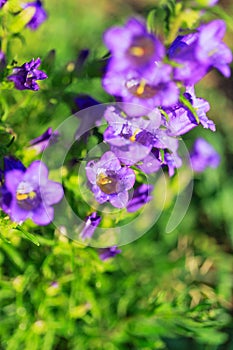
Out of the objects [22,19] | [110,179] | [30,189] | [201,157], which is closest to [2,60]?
[22,19]

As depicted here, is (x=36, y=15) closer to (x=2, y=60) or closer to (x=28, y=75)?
(x=2, y=60)

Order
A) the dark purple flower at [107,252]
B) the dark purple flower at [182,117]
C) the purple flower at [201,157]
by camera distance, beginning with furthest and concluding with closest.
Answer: the purple flower at [201,157] → the dark purple flower at [107,252] → the dark purple flower at [182,117]

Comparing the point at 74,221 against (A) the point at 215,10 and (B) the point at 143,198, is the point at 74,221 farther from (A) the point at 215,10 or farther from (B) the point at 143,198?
(A) the point at 215,10

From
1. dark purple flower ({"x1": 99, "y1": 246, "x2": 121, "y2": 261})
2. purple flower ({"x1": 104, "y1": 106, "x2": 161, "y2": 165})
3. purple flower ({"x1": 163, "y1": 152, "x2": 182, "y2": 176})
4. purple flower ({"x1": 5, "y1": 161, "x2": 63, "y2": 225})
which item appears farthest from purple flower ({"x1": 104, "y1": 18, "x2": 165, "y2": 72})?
dark purple flower ({"x1": 99, "y1": 246, "x2": 121, "y2": 261})

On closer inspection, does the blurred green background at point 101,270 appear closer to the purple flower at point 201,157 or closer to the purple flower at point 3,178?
the purple flower at point 3,178

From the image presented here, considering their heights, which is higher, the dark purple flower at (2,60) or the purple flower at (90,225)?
the dark purple flower at (2,60)

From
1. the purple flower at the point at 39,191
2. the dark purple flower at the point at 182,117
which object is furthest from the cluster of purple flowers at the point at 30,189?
the dark purple flower at the point at 182,117

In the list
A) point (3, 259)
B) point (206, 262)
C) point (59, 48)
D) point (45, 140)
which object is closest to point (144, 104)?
point (45, 140)
